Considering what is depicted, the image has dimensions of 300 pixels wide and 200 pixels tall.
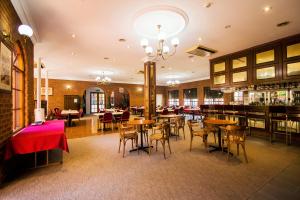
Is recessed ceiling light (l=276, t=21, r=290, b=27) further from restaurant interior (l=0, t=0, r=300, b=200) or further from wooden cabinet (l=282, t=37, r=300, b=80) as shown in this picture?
wooden cabinet (l=282, t=37, r=300, b=80)

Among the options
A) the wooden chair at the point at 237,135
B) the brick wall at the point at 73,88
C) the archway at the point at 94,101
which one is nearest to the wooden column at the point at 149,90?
the wooden chair at the point at 237,135

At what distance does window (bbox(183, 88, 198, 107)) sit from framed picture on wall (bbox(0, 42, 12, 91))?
1295 cm

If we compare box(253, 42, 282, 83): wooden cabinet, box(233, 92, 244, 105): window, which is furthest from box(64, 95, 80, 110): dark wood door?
box(253, 42, 282, 83): wooden cabinet

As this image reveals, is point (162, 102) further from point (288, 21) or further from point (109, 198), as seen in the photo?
point (109, 198)

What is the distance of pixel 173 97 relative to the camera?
16.8 m

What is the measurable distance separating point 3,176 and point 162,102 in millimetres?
15359

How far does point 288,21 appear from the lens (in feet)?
12.3

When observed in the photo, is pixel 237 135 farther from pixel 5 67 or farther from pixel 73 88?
pixel 73 88

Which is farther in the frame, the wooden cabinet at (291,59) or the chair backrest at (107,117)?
the chair backrest at (107,117)

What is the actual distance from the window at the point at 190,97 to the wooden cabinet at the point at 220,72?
6853 millimetres

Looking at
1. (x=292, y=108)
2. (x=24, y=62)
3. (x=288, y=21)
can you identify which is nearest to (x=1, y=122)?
(x=24, y=62)

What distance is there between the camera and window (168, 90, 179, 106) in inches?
637

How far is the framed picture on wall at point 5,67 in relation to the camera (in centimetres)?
237

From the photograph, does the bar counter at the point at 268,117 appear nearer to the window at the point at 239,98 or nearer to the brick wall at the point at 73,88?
the window at the point at 239,98
